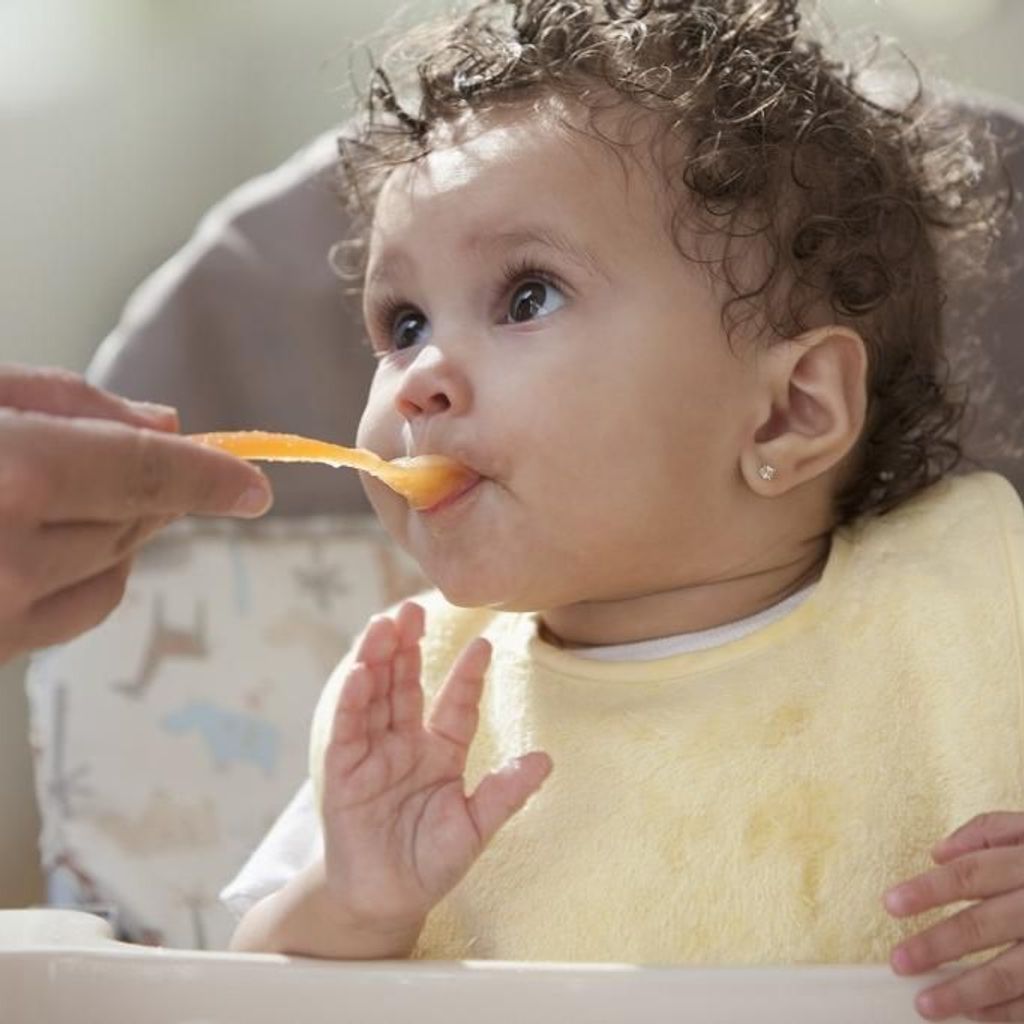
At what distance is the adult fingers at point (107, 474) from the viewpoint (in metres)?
0.71

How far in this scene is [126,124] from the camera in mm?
2545

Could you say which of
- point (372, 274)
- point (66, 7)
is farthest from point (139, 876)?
point (66, 7)

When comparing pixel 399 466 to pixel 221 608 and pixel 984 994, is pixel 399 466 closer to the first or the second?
pixel 984 994

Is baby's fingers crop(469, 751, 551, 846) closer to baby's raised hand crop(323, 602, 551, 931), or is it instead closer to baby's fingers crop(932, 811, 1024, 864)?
baby's raised hand crop(323, 602, 551, 931)

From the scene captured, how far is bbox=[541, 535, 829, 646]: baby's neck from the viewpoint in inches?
43.6

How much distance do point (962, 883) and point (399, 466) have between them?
35 centimetres

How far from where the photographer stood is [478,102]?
1104 millimetres

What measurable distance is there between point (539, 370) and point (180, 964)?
0.36m

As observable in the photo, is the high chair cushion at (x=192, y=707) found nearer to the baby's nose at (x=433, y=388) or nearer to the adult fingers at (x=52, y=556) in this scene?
the baby's nose at (x=433, y=388)

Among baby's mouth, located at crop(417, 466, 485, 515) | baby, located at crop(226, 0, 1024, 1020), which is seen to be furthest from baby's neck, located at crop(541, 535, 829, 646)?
baby's mouth, located at crop(417, 466, 485, 515)

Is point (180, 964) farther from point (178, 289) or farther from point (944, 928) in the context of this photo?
point (178, 289)

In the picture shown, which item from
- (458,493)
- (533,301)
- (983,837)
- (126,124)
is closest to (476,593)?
(458,493)

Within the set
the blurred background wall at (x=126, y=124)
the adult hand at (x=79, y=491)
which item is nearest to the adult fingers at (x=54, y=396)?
the adult hand at (x=79, y=491)

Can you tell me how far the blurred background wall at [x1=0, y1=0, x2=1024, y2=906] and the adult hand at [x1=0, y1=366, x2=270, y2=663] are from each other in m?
1.55
